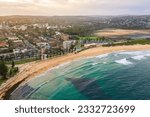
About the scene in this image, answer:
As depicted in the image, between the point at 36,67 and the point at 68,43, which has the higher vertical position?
the point at 68,43

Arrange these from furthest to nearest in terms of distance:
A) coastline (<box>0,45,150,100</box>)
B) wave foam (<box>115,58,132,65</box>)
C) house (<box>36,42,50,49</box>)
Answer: wave foam (<box>115,58,132,65</box>), house (<box>36,42,50,49</box>), coastline (<box>0,45,150,100</box>)

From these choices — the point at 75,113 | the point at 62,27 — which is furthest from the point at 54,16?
the point at 75,113

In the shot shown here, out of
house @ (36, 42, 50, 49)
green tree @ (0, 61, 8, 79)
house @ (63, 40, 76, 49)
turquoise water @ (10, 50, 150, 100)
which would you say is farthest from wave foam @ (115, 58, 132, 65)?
green tree @ (0, 61, 8, 79)

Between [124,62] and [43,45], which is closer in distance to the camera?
[43,45]

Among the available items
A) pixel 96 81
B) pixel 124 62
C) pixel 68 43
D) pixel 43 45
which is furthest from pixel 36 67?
pixel 124 62

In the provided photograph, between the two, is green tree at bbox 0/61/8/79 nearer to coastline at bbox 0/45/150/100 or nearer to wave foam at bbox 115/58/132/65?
coastline at bbox 0/45/150/100

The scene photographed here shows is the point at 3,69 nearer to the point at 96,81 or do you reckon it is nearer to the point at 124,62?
→ the point at 96,81

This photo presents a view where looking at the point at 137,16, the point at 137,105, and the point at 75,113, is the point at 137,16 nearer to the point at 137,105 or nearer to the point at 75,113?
the point at 137,105

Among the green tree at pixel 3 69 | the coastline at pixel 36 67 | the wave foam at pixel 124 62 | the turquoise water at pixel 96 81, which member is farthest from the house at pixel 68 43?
the green tree at pixel 3 69
